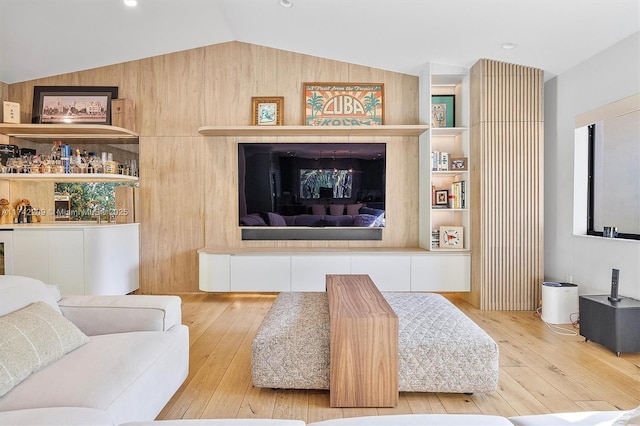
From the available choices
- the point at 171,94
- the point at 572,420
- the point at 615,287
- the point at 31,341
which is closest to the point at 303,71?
the point at 171,94

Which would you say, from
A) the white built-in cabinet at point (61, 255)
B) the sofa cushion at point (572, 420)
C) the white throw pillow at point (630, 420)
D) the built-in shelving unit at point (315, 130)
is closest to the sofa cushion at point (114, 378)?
the sofa cushion at point (572, 420)

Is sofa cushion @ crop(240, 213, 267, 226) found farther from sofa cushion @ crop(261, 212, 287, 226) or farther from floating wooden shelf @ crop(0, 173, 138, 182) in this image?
floating wooden shelf @ crop(0, 173, 138, 182)

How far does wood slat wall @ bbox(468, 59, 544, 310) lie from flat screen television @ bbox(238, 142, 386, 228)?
1151 mm

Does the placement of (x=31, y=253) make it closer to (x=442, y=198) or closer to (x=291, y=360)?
(x=291, y=360)

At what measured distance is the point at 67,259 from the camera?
147 inches

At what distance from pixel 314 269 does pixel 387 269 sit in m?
0.78

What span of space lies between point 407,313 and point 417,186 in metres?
2.30

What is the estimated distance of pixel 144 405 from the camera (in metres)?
1.47

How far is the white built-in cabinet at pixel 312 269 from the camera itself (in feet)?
12.9

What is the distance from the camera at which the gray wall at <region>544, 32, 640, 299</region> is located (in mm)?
2861

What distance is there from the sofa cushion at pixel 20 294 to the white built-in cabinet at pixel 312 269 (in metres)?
2.06

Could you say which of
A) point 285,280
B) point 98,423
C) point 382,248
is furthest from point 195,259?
point 98,423

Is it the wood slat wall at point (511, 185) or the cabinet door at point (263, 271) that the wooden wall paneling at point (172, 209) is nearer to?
the cabinet door at point (263, 271)

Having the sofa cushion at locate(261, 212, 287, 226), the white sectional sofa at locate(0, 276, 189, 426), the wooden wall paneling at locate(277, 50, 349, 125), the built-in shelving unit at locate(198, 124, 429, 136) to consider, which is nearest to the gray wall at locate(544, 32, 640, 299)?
the built-in shelving unit at locate(198, 124, 429, 136)
